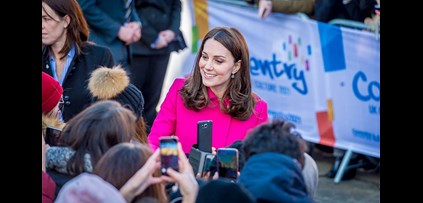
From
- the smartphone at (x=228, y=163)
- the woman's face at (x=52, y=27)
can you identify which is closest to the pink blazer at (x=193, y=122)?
the woman's face at (x=52, y=27)

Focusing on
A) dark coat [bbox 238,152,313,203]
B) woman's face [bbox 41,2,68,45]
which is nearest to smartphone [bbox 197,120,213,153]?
dark coat [bbox 238,152,313,203]

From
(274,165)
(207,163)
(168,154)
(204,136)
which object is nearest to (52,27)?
(204,136)

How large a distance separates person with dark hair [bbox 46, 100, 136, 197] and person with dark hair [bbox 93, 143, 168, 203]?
0.20 m

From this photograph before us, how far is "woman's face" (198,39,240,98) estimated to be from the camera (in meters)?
5.29

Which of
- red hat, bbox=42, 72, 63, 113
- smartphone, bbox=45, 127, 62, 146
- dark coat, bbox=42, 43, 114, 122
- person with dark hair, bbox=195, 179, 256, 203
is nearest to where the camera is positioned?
person with dark hair, bbox=195, 179, 256, 203

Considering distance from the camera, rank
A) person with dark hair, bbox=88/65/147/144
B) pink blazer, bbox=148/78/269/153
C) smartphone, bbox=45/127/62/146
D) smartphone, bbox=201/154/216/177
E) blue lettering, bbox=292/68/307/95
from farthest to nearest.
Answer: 1. blue lettering, bbox=292/68/307/95
2. pink blazer, bbox=148/78/269/153
3. person with dark hair, bbox=88/65/147/144
4. smartphone, bbox=45/127/62/146
5. smartphone, bbox=201/154/216/177

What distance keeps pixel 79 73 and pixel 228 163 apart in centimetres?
201

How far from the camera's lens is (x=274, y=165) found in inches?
142

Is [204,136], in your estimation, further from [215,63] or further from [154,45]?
[154,45]

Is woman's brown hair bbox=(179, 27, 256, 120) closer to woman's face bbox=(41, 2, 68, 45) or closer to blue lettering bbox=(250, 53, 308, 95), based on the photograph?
woman's face bbox=(41, 2, 68, 45)

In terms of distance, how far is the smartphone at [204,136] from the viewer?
15.6 feet
